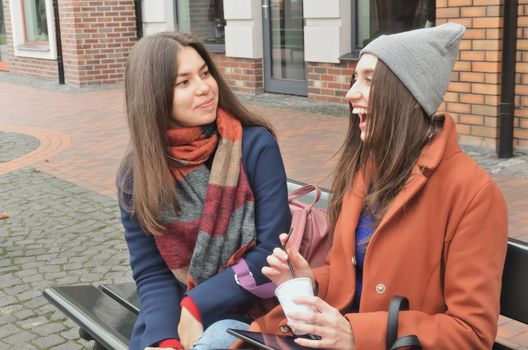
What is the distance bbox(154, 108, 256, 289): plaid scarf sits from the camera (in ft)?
8.36

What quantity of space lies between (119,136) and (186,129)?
6872mm

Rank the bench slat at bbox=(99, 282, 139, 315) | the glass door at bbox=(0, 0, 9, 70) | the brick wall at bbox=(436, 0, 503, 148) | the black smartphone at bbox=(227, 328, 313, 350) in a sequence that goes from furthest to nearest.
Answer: the glass door at bbox=(0, 0, 9, 70), the brick wall at bbox=(436, 0, 503, 148), the bench slat at bbox=(99, 282, 139, 315), the black smartphone at bbox=(227, 328, 313, 350)

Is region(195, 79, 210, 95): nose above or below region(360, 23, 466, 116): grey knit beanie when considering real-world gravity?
below

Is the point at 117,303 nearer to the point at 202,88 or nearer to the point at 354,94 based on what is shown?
the point at 202,88

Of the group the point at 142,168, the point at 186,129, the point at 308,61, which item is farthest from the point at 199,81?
the point at 308,61

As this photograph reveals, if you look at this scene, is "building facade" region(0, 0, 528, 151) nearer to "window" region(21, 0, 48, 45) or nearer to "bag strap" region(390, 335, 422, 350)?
"window" region(21, 0, 48, 45)

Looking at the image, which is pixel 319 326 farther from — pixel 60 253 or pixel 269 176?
pixel 60 253

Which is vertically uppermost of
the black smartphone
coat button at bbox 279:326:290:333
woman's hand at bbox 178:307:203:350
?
the black smartphone

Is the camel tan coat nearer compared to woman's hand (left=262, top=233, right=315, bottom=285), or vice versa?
the camel tan coat

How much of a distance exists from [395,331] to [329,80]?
8.32 metres

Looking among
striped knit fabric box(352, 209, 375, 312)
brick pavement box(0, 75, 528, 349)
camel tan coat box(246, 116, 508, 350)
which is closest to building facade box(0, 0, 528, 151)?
brick pavement box(0, 75, 528, 349)

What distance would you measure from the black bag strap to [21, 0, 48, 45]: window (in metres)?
14.6

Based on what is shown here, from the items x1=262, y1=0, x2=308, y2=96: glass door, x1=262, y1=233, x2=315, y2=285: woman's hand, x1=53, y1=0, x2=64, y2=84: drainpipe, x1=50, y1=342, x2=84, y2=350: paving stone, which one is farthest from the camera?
x1=53, y1=0, x2=64, y2=84: drainpipe

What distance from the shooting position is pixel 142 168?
2.58m
